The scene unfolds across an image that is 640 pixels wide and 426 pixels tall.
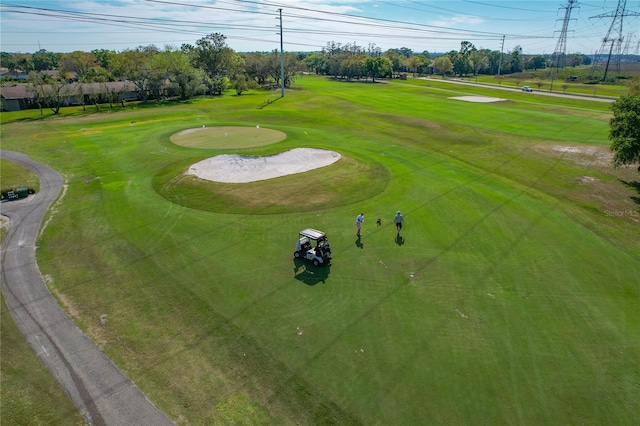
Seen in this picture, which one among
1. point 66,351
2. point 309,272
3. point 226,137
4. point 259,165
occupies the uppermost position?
point 226,137

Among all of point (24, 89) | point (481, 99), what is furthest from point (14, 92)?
point (481, 99)

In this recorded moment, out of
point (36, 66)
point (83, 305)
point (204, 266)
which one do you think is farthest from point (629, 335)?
point (36, 66)

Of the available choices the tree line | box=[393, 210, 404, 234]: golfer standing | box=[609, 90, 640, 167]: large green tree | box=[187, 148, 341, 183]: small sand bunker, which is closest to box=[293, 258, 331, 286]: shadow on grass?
box=[393, 210, 404, 234]: golfer standing

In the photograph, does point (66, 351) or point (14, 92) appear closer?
point (66, 351)

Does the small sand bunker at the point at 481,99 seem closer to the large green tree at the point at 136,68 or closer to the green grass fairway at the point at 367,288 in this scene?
the green grass fairway at the point at 367,288

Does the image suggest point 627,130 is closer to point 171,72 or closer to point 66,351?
point 66,351

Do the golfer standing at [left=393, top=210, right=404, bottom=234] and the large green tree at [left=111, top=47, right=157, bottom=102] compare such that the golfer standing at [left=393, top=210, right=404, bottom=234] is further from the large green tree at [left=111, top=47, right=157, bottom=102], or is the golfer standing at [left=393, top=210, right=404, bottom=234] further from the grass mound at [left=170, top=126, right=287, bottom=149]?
the large green tree at [left=111, top=47, right=157, bottom=102]

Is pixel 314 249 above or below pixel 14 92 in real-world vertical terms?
below

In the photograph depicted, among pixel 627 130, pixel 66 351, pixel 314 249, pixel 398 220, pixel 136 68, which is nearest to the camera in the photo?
pixel 66 351
